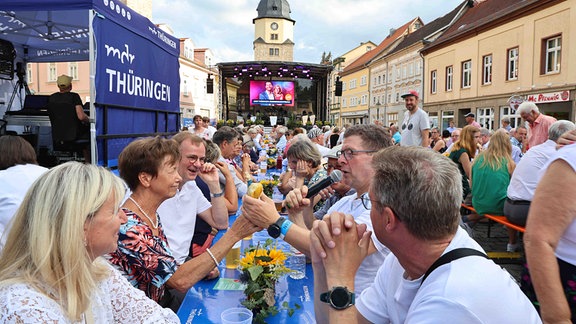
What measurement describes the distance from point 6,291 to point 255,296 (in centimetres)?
103

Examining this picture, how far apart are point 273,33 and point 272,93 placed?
3616cm

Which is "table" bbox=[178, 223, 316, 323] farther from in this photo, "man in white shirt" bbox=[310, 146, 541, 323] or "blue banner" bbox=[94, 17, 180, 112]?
"blue banner" bbox=[94, 17, 180, 112]

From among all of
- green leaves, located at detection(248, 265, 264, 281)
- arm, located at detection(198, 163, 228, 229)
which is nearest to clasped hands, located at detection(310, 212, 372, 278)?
green leaves, located at detection(248, 265, 264, 281)

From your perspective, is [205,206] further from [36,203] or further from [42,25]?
[42,25]

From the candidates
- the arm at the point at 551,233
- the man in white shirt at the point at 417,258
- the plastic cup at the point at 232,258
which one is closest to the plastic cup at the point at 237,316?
the man in white shirt at the point at 417,258

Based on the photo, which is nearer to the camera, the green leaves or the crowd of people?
the crowd of people

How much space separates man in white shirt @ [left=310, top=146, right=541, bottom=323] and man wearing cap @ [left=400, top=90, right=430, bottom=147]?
5.79 metres

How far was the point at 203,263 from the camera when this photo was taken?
2139 millimetres

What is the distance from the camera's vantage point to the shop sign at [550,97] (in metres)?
15.4

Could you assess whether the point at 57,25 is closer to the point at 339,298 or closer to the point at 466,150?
the point at 466,150

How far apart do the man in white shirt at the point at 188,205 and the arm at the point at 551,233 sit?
6.96 feet

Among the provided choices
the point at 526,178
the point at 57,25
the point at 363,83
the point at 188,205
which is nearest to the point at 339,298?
the point at 188,205

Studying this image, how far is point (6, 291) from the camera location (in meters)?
1.17

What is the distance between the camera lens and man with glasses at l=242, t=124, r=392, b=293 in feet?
6.38
